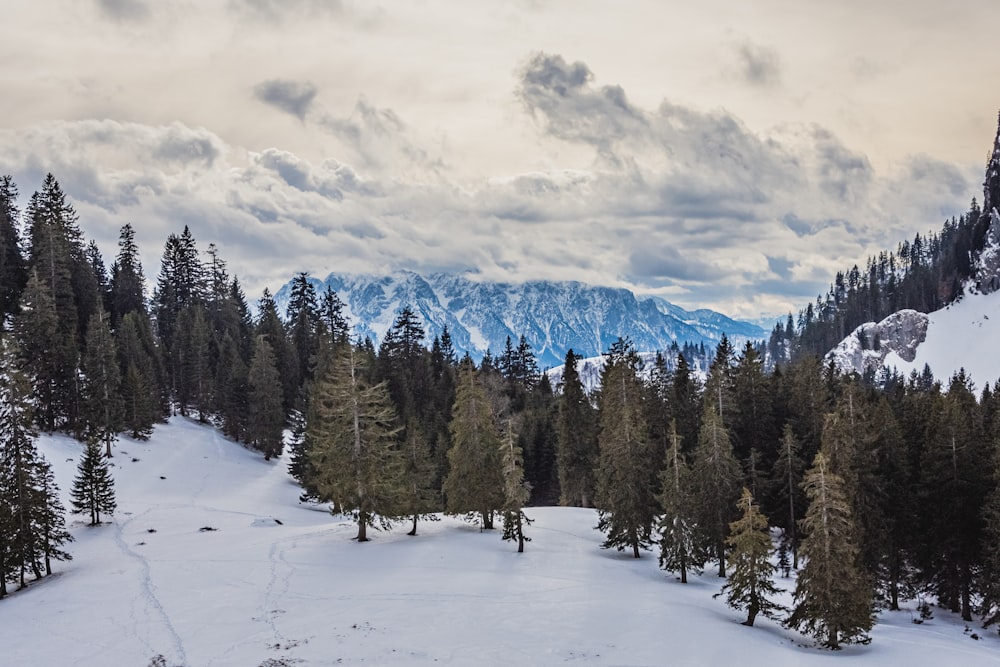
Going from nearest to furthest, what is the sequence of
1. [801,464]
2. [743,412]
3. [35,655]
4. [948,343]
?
[35,655] → [801,464] → [743,412] → [948,343]

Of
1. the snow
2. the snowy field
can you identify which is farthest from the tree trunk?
the snow

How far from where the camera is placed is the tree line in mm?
35844

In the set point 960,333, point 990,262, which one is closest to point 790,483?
point 960,333

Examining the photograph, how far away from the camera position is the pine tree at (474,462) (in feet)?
150

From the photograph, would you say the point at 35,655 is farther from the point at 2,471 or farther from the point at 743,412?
the point at 743,412

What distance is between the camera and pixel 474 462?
45594 mm

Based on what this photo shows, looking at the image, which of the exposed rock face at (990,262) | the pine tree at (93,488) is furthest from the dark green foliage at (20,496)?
the exposed rock face at (990,262)

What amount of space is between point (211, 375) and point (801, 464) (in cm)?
7484

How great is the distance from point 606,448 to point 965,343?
182213 mm

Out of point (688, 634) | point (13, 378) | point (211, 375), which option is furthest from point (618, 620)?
point (211, 375)

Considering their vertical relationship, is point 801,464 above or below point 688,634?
above

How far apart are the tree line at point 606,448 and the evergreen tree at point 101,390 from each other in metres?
0.20

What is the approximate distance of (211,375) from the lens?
9088cm

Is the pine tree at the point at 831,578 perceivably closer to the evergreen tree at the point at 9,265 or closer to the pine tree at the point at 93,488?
the pine tree at the point at 93,488
